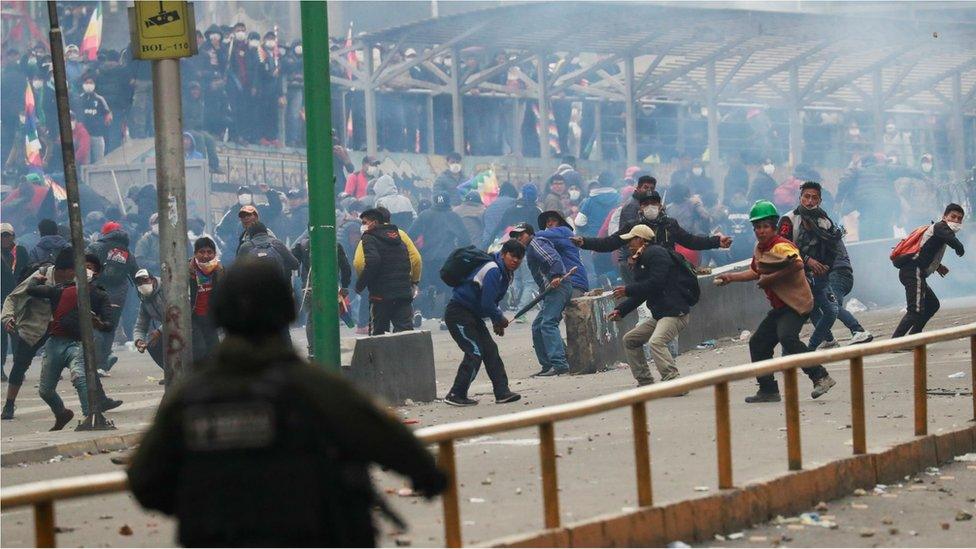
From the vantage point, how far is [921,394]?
926 cm

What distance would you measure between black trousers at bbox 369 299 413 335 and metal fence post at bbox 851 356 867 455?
7579 millimetres

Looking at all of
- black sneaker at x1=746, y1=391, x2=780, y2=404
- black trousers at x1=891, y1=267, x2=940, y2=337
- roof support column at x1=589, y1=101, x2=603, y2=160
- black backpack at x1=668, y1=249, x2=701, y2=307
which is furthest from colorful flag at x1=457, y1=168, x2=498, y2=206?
black sneaker at x1=746, y1=391, x2=780, y2=404

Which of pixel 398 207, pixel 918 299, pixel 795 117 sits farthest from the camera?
pixel 795 117

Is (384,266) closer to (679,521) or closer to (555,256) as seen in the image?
(555,256)

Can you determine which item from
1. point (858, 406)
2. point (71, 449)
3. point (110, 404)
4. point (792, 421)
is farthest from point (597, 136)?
point (792, 421)

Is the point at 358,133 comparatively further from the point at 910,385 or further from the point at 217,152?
the point at 910,385

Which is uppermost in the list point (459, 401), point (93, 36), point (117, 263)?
point (93, 36)

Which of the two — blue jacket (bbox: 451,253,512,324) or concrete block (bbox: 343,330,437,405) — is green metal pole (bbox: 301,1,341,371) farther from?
blue jacket (bbox: 451,253,512,324)

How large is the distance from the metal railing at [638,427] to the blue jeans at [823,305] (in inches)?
188

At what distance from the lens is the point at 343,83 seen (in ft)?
86.5

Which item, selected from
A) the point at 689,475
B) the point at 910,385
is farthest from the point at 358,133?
the point at 689,475

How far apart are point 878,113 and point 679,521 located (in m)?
26.9

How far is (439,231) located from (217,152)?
3603 millimetres

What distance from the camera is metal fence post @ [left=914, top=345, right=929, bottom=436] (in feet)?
29.9
